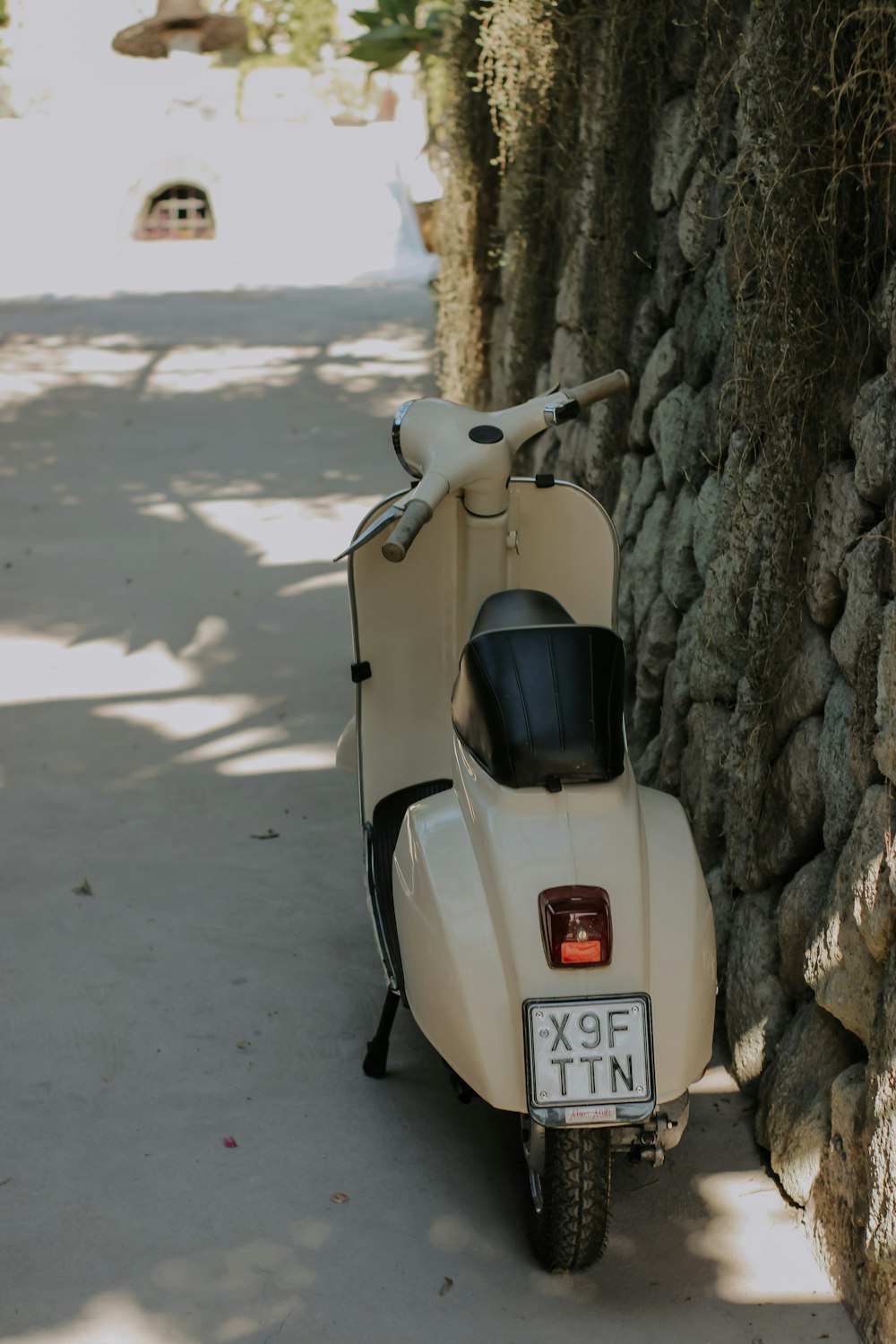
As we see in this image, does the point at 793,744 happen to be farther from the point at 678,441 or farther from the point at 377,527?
the point at 678,441

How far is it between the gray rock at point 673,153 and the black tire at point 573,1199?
238cm

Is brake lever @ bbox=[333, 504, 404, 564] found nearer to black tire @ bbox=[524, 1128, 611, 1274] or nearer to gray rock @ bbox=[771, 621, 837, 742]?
gray rock @ bbox=[771, 621, 837, 742]

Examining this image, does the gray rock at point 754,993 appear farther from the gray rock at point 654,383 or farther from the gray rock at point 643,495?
the gray rock at point 654,383

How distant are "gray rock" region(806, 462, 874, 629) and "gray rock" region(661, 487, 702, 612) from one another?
77 cm

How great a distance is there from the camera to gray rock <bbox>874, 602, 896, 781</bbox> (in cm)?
213

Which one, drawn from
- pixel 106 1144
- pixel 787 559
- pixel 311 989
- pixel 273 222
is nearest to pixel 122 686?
pixel 311 989

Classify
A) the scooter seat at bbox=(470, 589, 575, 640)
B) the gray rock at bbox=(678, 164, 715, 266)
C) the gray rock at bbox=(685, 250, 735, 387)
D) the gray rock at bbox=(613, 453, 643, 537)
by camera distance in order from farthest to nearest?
the gray rock at bbox=(613, 453, 643, 537) < the gray rock at bbox=(678, 164, 715, 266) < the gray rock at bbox=(685, 250, 735, 387) < the scooter seat at bbox=(470, 589, 575, 640)

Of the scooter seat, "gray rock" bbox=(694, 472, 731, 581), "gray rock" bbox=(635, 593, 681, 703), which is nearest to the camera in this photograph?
the scooter seat

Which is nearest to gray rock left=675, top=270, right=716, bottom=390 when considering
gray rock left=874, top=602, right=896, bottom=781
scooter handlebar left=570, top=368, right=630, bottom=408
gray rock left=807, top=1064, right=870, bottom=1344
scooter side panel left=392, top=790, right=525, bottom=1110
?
scooter handlebar left=570, top=368, right=630, bottom=408

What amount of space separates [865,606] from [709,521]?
93 cm

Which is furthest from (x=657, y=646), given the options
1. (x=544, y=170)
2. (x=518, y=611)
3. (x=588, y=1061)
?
(x=544, y=170)

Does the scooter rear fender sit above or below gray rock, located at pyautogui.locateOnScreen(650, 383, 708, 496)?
below

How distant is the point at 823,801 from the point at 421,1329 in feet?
Answer: 3.62

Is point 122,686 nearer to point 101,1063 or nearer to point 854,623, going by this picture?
point 101,1063
